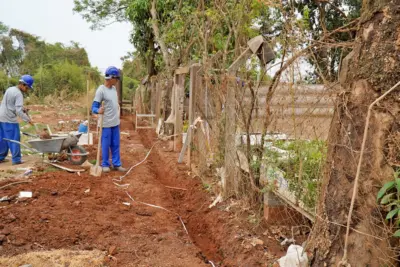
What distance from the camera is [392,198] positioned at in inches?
83.0

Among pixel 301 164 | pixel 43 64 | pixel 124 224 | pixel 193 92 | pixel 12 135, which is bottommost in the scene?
pixel 124 224

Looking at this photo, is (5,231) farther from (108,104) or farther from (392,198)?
(392,198)

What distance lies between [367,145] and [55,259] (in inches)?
115

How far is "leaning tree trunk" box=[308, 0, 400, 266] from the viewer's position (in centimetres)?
212

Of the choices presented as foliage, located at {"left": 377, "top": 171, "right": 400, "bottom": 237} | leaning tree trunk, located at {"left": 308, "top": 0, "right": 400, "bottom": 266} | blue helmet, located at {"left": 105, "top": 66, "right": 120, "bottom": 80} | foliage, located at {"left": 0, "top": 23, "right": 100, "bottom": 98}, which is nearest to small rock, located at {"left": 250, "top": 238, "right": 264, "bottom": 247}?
leaning tree trunk, located at {"left": 308, "top": 0, "right": 400, "bottom": 266}

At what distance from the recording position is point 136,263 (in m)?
3.57

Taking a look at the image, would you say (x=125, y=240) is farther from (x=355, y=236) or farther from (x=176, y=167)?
→ (x=176, y=167)

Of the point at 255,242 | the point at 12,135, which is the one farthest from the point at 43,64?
the point at 255,242

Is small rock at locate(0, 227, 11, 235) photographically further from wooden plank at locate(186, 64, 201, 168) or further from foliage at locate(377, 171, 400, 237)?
foliage at locate(377, 171, 400, 237)

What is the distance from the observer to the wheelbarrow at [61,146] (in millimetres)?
6441

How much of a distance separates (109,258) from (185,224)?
1544 millimetres

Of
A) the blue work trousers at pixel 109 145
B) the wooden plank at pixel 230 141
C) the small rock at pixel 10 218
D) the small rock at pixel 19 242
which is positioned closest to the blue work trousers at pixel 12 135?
the blue work trousers at pixel 109 145

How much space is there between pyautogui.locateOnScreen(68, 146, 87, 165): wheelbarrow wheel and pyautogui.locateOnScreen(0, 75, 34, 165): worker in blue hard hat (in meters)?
0.93

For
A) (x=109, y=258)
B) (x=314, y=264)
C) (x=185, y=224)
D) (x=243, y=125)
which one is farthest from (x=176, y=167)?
(x=314, y=264)
